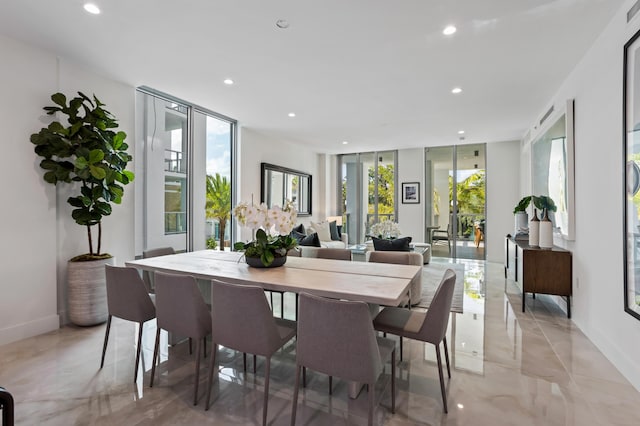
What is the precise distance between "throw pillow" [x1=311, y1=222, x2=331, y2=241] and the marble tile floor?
4.43 m

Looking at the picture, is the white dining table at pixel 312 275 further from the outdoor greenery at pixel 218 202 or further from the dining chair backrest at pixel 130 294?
the outdoor greenery at pixel 218 202

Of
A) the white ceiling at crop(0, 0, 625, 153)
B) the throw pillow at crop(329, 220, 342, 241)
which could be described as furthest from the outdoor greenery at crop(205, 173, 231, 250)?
the throw pillow at crop(329, 220, 342, 241)

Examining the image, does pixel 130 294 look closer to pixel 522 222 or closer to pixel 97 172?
pixel 97 172

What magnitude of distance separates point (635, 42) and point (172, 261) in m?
3.88

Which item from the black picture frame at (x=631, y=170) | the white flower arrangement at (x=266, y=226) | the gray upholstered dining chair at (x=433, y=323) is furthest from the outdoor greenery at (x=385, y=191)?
the gray upholstered dining chair at (x=433, y=323)

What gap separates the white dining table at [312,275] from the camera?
184 centimetres

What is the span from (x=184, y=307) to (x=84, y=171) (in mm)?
2058

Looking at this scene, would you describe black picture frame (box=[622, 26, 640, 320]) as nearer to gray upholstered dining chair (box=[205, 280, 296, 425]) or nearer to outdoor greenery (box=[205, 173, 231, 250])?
gray upholstered dining chair (box=[205, 280, 296, 425])

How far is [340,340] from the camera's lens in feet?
5.23

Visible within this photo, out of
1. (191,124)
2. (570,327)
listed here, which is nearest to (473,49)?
(570,327)

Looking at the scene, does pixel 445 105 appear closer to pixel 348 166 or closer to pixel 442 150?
pixel 442 150

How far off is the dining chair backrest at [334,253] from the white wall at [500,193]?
5645mm

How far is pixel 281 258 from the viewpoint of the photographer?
261 cm

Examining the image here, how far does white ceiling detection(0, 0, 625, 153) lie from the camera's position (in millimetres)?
2449
